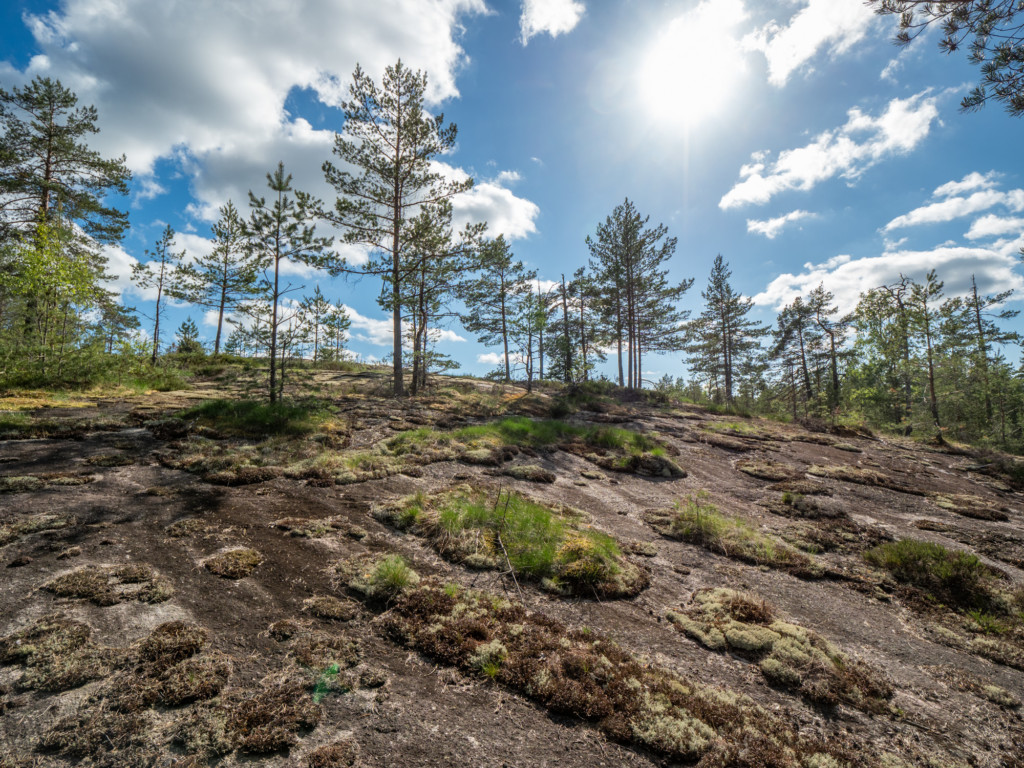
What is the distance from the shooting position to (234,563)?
14.3ft

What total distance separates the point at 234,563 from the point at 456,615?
2678 mm

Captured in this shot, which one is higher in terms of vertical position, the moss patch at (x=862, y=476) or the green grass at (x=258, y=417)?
the green grass at (x=258, y=417)

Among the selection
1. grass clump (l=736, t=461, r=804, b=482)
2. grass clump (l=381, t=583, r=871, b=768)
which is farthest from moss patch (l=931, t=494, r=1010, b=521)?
grass clump (l=381, t=583, r=871, b=768)

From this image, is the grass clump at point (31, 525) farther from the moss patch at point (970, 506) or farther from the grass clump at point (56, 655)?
the moss patch at point (970, 506)

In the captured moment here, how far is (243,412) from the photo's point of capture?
10.6 m

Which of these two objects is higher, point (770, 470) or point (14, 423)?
point (14, 423)

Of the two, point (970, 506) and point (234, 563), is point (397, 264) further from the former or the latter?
point (970, 506)

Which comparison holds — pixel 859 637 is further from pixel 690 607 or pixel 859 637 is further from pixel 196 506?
pixel 196 506

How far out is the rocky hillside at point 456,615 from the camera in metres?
2.67

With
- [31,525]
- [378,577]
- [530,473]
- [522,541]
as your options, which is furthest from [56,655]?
[530,473]

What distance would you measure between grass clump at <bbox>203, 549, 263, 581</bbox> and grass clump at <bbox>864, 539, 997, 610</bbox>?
1002cm

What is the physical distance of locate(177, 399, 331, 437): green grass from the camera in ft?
32.3

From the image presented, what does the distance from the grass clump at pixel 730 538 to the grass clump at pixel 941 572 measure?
1.35m

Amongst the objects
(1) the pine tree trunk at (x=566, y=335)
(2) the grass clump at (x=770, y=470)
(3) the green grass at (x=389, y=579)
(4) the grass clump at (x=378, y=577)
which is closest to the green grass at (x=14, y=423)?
(4) the grass clump at (x=378, y=577)
